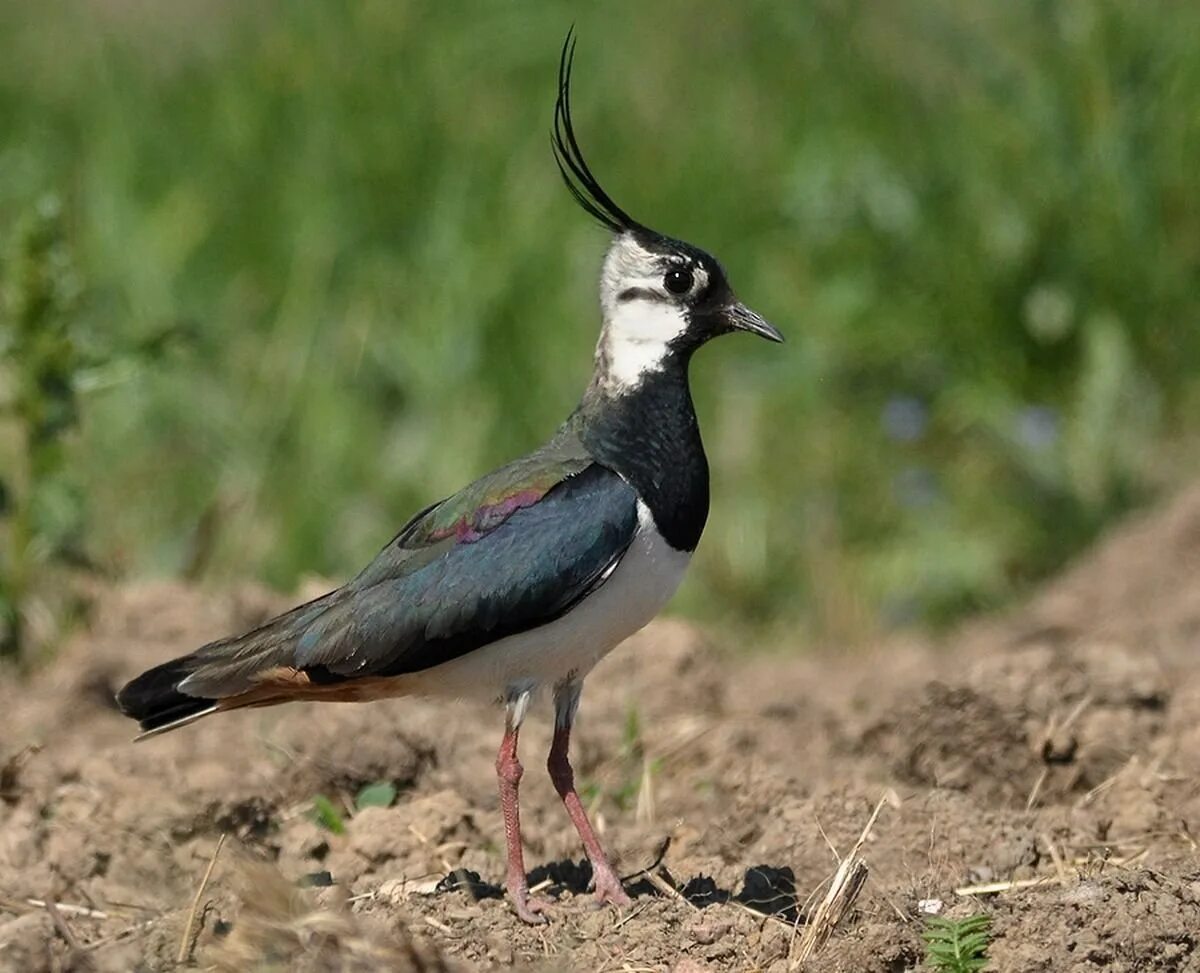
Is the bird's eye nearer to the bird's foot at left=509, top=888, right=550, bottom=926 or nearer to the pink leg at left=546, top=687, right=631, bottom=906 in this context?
the pink leg at left=546, top=687, right=631, bottom=906

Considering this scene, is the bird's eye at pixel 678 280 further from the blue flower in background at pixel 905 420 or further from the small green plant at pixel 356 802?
the blue flower in background at pixel 905 420

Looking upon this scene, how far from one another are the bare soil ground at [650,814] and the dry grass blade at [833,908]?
0.03m

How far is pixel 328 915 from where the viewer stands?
385cm

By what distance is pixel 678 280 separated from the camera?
214 inches

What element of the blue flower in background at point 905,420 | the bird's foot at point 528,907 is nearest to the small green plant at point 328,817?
the bird's foot at point 528,907

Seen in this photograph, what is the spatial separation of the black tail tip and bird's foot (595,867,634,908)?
39.1 inches

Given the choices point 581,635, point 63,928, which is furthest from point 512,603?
point 63,928

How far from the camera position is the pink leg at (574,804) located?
4719 millimetres

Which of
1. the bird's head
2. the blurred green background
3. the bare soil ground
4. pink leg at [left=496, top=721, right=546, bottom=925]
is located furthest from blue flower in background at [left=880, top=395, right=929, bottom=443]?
pink leg at [left=496, top=721, right=546, bottom=925]

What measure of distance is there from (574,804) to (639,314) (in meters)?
1.24

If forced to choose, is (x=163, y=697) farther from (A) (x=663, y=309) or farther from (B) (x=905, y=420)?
(B) (x=905, y=420)

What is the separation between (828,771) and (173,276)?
4.76 meters

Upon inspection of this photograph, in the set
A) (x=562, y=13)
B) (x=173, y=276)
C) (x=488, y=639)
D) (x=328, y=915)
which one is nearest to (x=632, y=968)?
(x=328, y=915)

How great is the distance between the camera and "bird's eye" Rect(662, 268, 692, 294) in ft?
17.8
